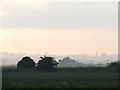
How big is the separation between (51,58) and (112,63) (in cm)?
1307

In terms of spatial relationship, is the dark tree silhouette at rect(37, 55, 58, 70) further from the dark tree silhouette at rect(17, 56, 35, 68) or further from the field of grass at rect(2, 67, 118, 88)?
the field of grass at rect(2, 67, 118, 88)

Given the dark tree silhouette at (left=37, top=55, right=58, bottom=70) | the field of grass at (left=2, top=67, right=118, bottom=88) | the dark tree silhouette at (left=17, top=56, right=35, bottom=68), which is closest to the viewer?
the field of grass at (left=2, top=67, right=118, bottom=88)

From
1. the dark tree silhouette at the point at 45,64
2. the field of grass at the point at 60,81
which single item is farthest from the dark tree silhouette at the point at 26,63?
the field of grass at the point at 60,81

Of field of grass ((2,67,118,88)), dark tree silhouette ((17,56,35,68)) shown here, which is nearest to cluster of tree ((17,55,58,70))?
dark tree silhouette ((17,56,35,68))

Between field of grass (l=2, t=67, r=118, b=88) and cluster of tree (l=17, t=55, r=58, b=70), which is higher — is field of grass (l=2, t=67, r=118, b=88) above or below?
below

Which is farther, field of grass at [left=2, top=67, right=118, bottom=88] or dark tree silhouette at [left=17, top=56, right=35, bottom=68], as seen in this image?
dark tree silhouette at [left=17, top=56, right=35, bottom=68]

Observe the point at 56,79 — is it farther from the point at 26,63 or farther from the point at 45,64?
the point at 26,63

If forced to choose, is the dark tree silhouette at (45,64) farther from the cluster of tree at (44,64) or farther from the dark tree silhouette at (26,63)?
the dark tree silhouette at (26,63)

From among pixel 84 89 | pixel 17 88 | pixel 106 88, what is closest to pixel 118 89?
pixel 106 88

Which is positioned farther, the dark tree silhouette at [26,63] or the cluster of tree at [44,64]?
the dark tree silhouette at [26,63]

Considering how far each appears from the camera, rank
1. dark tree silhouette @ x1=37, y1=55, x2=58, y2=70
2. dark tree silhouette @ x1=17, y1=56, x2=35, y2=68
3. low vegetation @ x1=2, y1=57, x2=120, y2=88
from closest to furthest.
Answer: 1. low vegetation @ x1=2, y1=57, x2=120, y2=88
2. dark tree silhouette @ x1=37, y1=55, x2=58, y2=70
3. dark tree silhouette @ x1=17, y1=56, x2=35, y2=68

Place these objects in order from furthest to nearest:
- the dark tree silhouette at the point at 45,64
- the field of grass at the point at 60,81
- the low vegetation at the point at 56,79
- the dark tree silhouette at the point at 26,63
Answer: the dark tree silhouette at the point at 26,63
the dark tree silhouette at the point at 45,64
the low vegetation at the point at 56,79
the field of grass at the point at 60,81

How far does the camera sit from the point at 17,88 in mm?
25812

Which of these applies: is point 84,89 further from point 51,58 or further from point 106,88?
point 51,58
